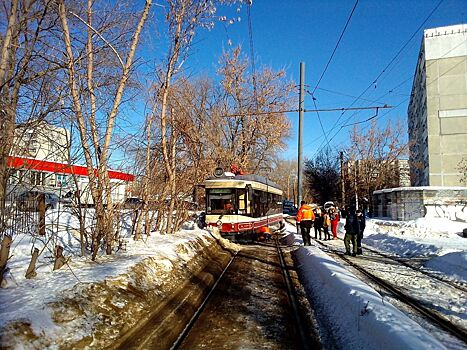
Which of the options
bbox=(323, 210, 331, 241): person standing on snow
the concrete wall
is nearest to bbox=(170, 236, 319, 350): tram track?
bbox=(323, 210, 331, 241): person standing on snow

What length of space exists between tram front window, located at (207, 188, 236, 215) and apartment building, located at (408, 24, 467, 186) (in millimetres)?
45025

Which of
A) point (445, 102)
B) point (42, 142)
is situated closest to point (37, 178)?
point (42, 142)

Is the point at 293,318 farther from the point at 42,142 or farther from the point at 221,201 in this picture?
the point at 221,201

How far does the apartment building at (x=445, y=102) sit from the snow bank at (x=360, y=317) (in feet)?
172

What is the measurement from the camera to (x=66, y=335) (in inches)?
187

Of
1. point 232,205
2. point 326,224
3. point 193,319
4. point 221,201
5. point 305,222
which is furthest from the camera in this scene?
point 326,224

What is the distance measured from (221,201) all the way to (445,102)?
5088 cm

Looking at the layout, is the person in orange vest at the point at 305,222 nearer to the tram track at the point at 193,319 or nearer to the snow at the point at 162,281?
the snow at the point at 162,281

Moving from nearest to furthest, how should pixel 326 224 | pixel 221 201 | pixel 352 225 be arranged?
pixel 352 225
pixel 221 201
pixel 326 224

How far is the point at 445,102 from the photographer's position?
56438 mm

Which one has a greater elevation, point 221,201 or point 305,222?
point 221,201

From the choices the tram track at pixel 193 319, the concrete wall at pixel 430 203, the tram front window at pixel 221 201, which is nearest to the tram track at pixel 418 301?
the tram track at pixel 193 319

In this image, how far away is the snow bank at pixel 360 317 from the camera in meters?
4.45

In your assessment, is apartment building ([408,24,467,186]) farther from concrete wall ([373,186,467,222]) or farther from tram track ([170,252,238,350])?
tram track ([170,252,238,350])
